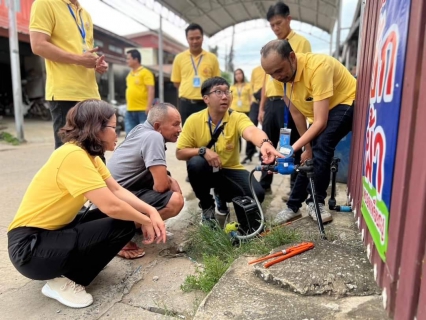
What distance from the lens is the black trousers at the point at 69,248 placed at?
1932 millimetres

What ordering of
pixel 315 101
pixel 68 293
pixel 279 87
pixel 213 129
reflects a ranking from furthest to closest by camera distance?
pixel 279 87 → pixel 213 129 → pixel 315 101 → pixel 68 293

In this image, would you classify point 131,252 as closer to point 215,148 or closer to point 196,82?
point 215,148

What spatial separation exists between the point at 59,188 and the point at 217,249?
3.90ft

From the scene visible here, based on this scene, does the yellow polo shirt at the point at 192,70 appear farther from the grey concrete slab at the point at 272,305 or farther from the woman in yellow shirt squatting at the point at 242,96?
the grey concrete slab at the point at 272,305

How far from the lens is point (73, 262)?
6.57 feet

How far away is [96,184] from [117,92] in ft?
62.8

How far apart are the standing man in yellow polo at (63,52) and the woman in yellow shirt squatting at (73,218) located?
Answer: 942 mm

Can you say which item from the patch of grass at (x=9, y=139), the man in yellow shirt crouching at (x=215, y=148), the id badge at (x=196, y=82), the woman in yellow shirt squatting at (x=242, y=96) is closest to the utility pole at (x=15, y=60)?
the patch of grass at (x=9, y=139)

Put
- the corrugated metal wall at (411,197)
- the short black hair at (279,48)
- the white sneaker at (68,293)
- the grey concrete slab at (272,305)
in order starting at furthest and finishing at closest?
the short black hair at (279,48) < the white sneaker at (68,293) < the grey concrete slab at (272,305) < the corrugated metal wall at (411,197)

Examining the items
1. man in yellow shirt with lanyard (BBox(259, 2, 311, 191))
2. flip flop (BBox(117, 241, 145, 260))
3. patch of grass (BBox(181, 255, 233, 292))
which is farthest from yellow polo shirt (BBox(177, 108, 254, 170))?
patch of grass (BBox(181, 255, 233, 292))

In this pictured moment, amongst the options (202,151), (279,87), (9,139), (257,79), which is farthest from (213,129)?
(9,139)

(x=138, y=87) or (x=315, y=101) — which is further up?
(x=138, y=87)

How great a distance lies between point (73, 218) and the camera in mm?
2160

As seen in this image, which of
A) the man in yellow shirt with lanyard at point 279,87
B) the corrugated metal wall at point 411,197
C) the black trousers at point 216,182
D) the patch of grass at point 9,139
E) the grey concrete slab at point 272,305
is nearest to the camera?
the corrugated metal wall at point 411,197
